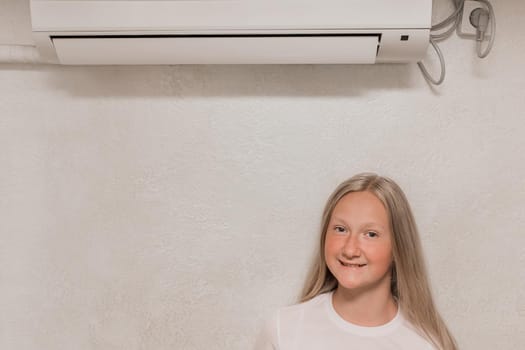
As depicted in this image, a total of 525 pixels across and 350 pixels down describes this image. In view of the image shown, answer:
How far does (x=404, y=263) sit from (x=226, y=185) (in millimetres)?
504

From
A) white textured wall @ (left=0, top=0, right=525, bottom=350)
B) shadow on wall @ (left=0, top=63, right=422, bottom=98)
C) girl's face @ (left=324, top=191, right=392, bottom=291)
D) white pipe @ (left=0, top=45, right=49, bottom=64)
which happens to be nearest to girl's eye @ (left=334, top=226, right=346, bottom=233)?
girl's face @ (left=324, top=191, right=392, bottom=291)

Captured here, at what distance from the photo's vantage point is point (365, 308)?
6.52 feet

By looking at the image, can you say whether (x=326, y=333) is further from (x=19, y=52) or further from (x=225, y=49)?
(x=19, y=52)

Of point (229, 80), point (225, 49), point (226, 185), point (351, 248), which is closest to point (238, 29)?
point (225, 49)

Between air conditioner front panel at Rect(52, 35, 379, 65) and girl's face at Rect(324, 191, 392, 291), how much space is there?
0.36 meters

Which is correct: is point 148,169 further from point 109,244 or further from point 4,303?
point 4,303

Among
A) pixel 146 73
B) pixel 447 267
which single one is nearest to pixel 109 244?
pixel 146 73

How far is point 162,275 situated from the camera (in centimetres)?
212

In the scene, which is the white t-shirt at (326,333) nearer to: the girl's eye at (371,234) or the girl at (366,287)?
the girl at (366,287)

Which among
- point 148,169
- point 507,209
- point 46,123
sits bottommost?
point 507,209

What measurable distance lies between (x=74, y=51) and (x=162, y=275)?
25.0 inches

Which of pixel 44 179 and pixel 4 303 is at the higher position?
pixel 44 179

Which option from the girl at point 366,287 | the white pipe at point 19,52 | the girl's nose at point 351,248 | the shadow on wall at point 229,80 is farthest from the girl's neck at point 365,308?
the white pipe at point 19,52

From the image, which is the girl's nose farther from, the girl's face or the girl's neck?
the girl's neck
